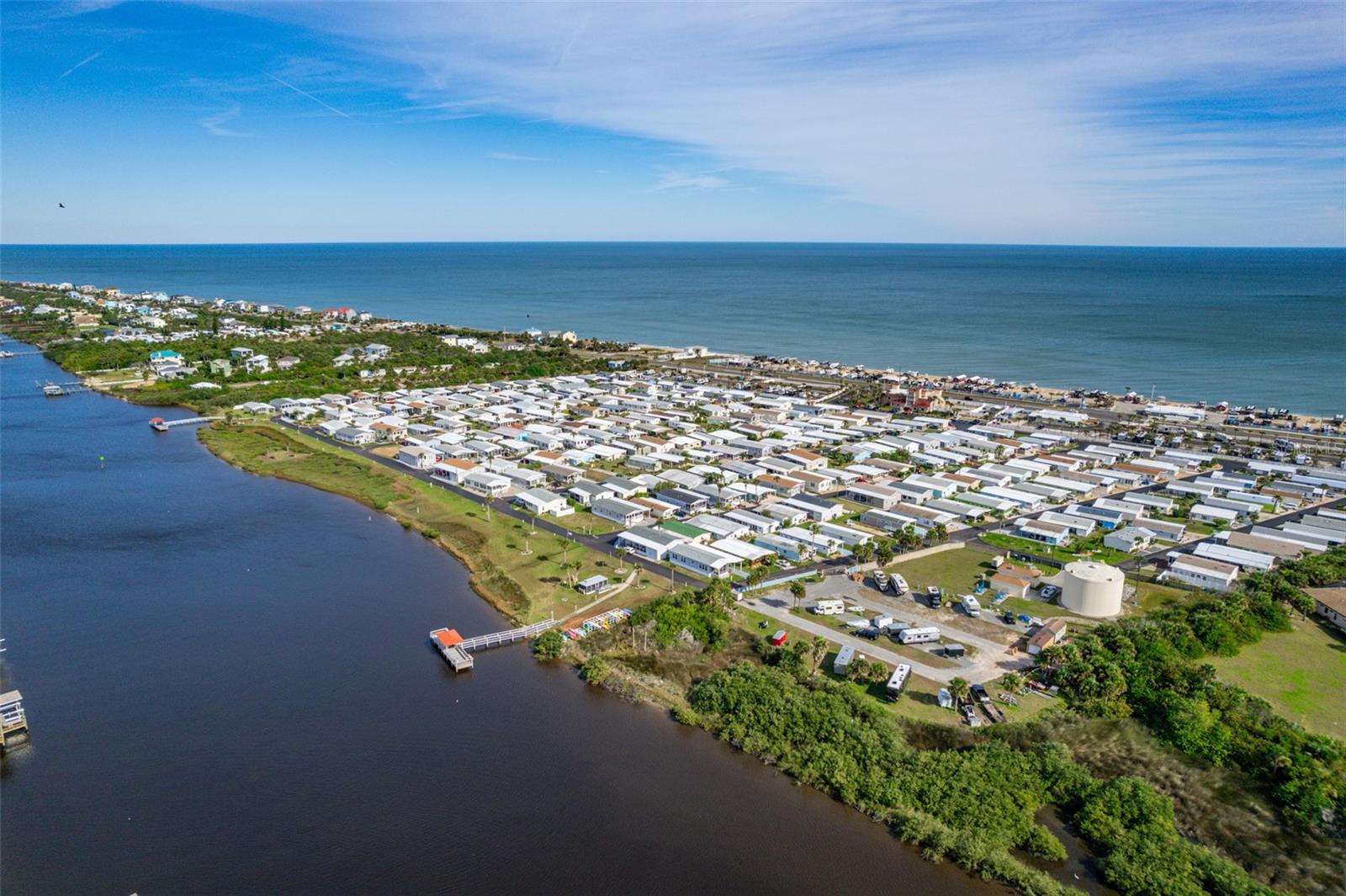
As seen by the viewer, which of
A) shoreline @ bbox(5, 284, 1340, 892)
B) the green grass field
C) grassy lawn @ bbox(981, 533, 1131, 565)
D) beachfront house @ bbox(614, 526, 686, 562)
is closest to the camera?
shoreline @ bbox(5, 284, 1340, 892)

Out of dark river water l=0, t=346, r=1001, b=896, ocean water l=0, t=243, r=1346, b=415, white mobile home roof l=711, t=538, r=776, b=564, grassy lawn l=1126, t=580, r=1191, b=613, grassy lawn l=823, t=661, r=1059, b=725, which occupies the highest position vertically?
ocean water l=0, t=243, r=1346, b=415

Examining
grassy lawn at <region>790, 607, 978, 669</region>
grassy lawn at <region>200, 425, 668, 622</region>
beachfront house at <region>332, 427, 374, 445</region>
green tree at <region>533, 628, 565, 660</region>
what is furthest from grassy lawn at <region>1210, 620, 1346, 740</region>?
beachfront house at <region>332, 427, 374, 445</region>

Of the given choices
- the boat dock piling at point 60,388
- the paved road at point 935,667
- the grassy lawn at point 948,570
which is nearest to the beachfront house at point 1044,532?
the grassy lawn at point 948,570

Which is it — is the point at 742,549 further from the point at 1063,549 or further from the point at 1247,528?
the point at 1247,528

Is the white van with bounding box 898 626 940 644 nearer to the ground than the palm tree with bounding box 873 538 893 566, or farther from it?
nearer to the ground

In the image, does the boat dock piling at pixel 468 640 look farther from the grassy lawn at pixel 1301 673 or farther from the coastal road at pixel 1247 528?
the coastal road at pixel 1247 528

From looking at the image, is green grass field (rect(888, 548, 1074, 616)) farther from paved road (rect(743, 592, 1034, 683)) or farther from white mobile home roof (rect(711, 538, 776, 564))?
white mobile home roof (rect(711, 538, 776, 564))

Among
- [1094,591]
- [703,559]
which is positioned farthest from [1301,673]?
[703,559]
